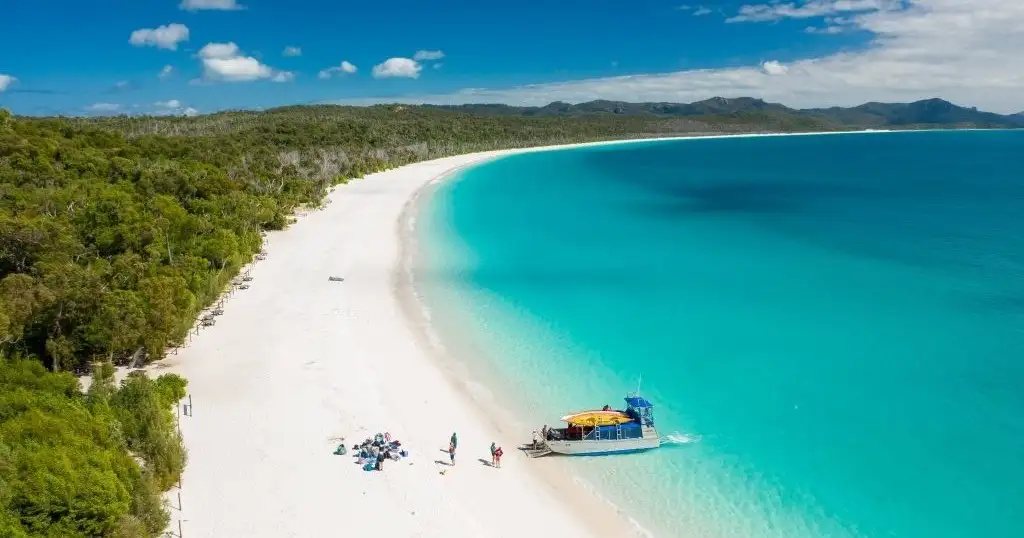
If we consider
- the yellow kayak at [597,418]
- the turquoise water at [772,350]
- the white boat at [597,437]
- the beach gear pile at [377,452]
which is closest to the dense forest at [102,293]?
the beach gear pile at [377,452]

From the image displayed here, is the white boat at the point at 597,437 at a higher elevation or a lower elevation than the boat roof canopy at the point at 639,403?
lower

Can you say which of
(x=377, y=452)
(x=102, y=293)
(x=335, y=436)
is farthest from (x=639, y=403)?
(x=102, y=293)

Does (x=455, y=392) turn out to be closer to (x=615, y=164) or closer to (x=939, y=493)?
(x=939, y=493)

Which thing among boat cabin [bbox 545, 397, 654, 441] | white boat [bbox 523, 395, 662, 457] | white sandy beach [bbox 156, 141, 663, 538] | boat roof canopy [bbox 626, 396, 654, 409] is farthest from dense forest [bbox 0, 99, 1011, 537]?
boat roof canopy [bbox 626, 396, 654, 409]

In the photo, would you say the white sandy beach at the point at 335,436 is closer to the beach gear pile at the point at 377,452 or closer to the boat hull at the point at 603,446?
the beach gear pile at the point at 377,452

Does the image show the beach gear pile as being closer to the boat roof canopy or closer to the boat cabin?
the boat cabin

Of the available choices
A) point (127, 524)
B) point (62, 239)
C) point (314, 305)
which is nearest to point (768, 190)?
point (314, 305)
